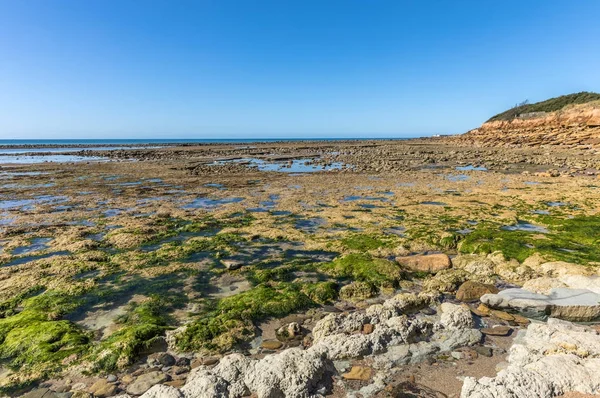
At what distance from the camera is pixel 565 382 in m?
4.28

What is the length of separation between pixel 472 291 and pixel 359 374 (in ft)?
13.5

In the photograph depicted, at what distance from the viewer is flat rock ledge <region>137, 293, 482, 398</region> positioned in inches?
184

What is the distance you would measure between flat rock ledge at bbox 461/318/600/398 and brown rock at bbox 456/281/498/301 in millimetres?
1924

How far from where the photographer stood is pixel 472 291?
25.1ft

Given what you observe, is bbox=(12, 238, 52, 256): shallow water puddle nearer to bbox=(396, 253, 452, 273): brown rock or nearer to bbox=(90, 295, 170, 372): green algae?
bbox=(90, 295, 170, 372): green algae

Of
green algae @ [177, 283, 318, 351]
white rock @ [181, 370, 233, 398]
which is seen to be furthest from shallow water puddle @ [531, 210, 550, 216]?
white rock @ [181, 370, 233, 398]

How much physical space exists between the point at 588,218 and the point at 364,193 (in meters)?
10.7

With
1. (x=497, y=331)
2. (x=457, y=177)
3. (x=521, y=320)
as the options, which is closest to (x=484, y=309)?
(x=521, y=320)

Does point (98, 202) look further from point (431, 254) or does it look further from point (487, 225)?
point (487, 225)

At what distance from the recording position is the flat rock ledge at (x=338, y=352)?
4684 millimetres

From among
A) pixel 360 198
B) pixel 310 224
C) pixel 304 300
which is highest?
pixel 360 198

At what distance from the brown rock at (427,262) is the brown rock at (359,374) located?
15.0ft

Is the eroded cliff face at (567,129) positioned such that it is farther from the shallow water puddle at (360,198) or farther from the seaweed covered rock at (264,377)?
the seaweed covered rock at (264,377)

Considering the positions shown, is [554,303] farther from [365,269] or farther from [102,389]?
[102,389]
